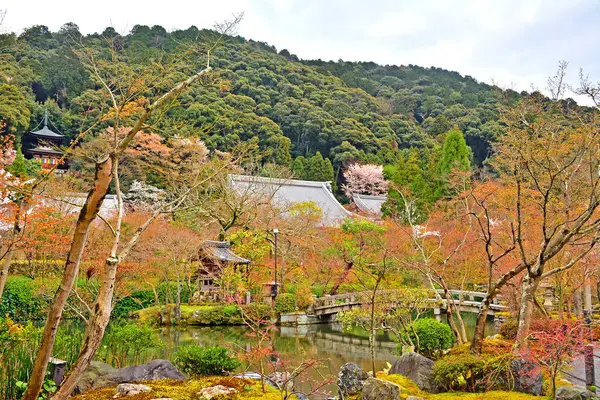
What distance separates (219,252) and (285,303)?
281cm

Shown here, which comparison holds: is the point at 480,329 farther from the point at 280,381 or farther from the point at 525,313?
the point at 280,381

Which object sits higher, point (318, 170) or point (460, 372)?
point (318, 170)

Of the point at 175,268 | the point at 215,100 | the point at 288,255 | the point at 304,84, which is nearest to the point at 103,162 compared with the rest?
the point at 175,268

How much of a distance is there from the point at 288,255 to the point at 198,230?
3.65 meters

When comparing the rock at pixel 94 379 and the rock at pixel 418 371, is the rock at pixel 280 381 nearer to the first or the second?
the rock at pixel 418 371

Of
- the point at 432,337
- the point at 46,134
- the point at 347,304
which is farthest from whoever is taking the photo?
the point at 46,134

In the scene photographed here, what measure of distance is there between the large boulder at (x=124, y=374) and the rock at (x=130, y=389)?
59 centimetres

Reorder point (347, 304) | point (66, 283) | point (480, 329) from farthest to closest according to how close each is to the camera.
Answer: point (347, 304) < point (480, 329) < point (66, 283)

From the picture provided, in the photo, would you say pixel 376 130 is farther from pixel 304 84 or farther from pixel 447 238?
pixel 447 238

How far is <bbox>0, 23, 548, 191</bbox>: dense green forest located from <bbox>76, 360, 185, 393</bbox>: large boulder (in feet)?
65.7

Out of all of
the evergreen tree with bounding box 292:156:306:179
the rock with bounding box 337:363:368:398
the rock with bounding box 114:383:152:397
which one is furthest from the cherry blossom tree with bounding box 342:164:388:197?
the rock with bounding box 114:383:152:397

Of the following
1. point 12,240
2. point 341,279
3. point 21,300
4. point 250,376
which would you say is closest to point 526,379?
point 250,376

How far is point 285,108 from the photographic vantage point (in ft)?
118

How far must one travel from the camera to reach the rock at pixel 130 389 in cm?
499
